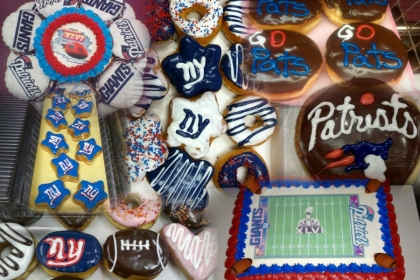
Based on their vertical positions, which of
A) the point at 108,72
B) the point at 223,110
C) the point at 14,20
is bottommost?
the point at 223,110

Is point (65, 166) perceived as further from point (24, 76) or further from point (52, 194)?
point (24, 76)

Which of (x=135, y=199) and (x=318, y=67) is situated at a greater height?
(x=318, y=67)

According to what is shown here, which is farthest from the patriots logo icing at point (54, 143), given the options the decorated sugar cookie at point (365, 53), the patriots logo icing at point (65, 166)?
the decorated sugar cookie at point (365, 53)

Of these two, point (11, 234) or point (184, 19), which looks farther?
point (184, 19)

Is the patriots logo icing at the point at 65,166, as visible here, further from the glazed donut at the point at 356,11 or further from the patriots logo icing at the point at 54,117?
the glazed donut at the point at 356,11

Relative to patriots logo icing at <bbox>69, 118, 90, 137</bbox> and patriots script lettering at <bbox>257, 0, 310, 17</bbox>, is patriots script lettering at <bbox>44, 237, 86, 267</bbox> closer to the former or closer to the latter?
patriots logo icing at <bbox>69, 118, 90, 137</bbox>

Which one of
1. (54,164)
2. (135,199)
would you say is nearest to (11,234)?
(54,164)

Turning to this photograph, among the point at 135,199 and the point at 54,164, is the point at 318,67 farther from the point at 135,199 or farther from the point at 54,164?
the point at 54,164
